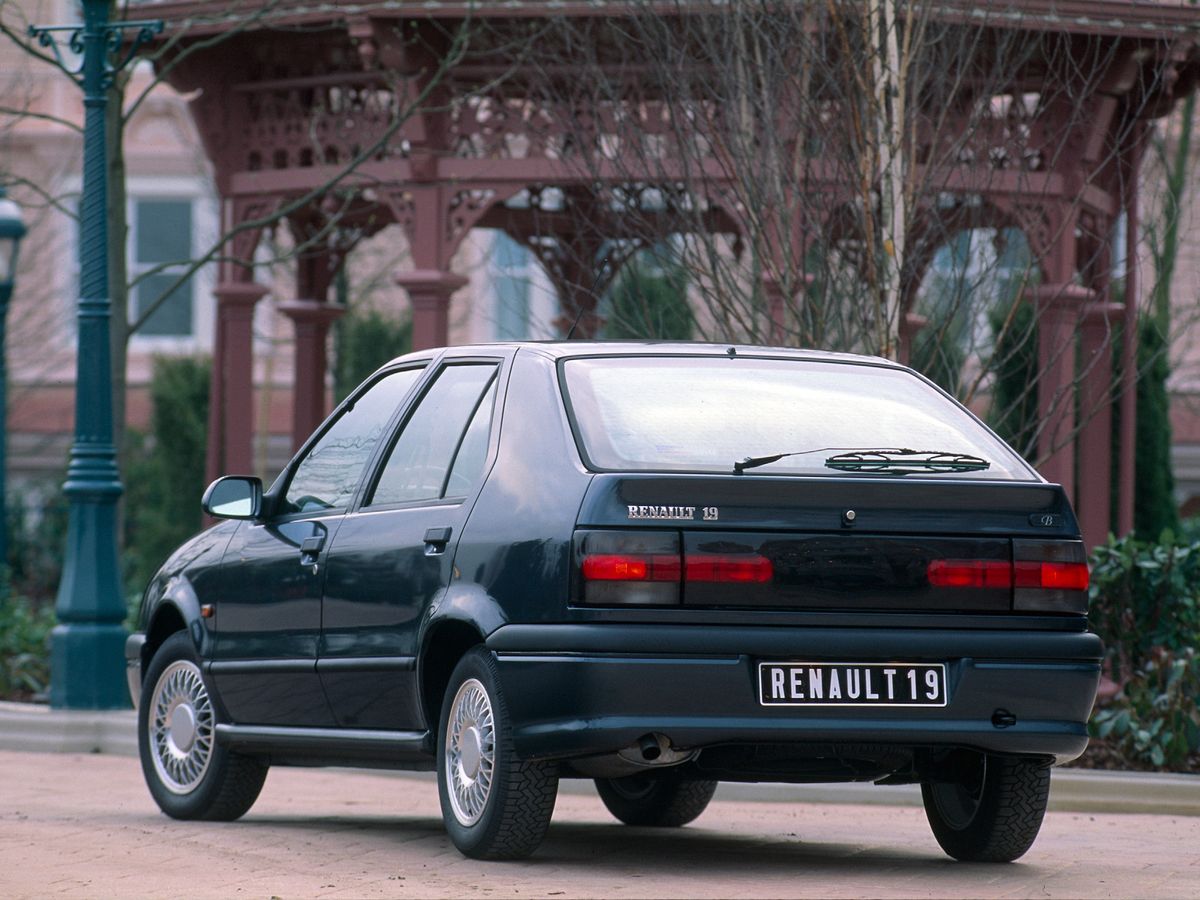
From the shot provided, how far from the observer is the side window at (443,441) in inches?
281

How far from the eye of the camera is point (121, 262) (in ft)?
50.2

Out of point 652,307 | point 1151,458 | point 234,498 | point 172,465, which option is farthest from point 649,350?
point 172,465

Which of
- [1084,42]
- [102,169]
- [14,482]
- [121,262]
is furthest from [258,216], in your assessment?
[14,482]

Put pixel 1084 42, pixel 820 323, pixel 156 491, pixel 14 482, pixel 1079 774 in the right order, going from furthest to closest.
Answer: pixel 14 482
pixel 156 491
pixel 1084 42
pixel 820 323
pixel 1079 774

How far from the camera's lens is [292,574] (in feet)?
25.9

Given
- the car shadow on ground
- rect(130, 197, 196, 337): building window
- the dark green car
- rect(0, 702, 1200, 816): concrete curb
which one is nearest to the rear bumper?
the dark green car

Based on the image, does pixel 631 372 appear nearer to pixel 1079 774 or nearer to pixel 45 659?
pixel 1079 774

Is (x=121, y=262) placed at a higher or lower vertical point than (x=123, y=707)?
higher

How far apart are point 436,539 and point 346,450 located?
3.68ft

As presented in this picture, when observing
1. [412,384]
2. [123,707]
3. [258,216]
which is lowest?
[123,707]

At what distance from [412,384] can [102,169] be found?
19.3 ft

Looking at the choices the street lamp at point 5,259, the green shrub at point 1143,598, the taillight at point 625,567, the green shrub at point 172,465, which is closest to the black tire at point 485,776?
the taillight at point 625,567

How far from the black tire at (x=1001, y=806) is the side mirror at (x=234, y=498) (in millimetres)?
2546

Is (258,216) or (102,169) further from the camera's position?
(258,216)
